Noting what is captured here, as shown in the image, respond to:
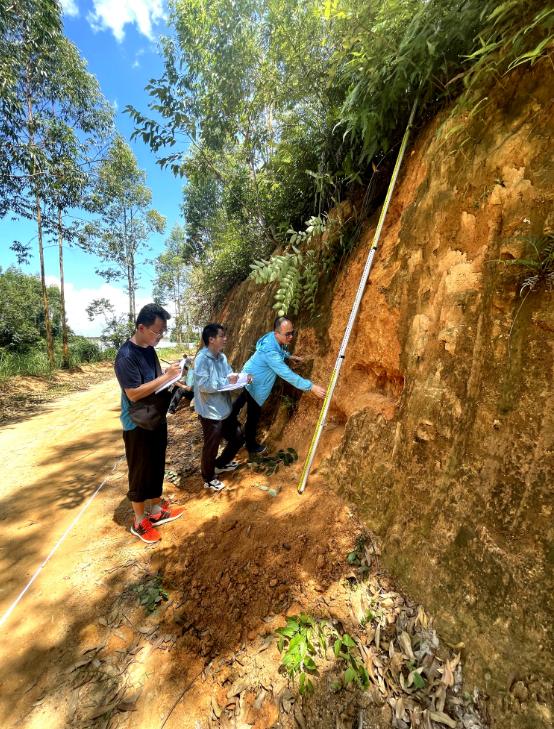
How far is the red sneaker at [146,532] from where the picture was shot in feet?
10.3

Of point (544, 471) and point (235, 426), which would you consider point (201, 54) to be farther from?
point (544, 471)

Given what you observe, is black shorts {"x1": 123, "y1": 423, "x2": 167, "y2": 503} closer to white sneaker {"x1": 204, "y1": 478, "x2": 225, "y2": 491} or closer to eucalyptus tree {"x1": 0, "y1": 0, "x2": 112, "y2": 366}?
white sneaker {"x1": 204, "y1": 478, "x2": 225, "y2": 491}

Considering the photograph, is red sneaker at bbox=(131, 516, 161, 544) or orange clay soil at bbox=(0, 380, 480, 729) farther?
red sneaker at bbox=(131, 516, 161, 544)

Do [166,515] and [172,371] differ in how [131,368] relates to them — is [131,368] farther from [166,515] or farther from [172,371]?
[166,515]

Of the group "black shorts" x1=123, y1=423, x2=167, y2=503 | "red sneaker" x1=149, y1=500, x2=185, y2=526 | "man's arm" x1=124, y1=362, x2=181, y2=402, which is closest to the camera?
"man's arm" x1=124, y1=362, x2=181, y2=402

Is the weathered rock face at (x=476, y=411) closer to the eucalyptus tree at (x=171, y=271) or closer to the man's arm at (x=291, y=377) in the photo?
the man's arm at (x=291, y=377)

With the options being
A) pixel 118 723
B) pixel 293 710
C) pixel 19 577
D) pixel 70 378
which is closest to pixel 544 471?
pixel 293 710

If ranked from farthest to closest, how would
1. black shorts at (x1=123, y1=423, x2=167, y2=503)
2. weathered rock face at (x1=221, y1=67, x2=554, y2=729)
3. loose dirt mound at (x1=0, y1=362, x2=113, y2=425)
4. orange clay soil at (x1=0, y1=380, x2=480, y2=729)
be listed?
loose dirt mound at (x1=0, y1=362, x2=113, y2=425) → black shorts at (x1=123, y1=423, x2=167, y2=503) → orange clay soil at (x1=0, y1=380, x2=480, y2=729) → weathered rock face at (x1=221, y1=67, x2=554, y2=729)

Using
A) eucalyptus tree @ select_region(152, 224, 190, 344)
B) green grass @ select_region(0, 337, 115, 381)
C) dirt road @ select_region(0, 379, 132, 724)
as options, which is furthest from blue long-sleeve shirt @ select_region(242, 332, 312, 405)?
eucalyptus tree @ select_region(152, 224, 190, 344)

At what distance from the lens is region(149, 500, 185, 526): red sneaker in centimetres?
338

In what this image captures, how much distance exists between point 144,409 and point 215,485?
140 centimetres

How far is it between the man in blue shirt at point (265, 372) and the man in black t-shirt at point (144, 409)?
1079 millimetres

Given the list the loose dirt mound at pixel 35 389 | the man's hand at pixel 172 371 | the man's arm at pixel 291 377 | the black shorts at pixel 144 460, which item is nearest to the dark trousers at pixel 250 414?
the man's arm at pixel 291 377

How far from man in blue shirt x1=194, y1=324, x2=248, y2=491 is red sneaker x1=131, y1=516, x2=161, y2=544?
758mm
